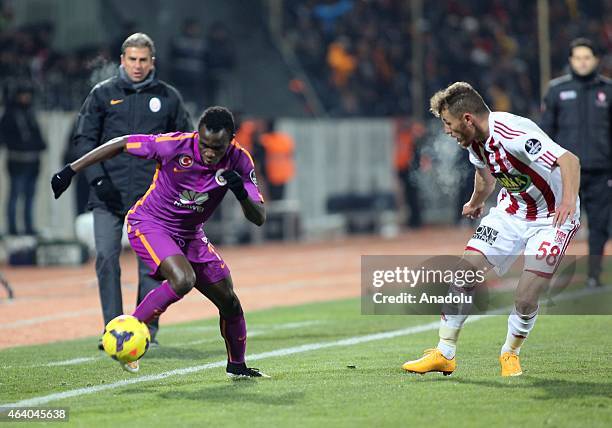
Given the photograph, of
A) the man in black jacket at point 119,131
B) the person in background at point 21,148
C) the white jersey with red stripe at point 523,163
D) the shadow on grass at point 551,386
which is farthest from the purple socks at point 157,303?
the person in background at point 21,148

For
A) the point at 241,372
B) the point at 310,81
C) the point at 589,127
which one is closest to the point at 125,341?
the point at 241,372

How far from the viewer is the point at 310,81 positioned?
28047 mm

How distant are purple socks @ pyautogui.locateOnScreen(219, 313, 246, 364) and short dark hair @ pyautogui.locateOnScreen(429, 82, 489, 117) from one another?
1.84 m

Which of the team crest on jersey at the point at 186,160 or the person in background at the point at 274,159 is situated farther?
the person in background at the point at 274,159

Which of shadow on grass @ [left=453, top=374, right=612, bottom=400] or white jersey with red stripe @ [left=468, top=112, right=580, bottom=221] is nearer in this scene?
shadow on grass @ [left=453, top=374, right=612, bottom=400]

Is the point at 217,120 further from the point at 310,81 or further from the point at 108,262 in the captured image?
the point at 310,81

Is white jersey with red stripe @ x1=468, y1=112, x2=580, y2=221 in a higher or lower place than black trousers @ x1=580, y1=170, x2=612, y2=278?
higher

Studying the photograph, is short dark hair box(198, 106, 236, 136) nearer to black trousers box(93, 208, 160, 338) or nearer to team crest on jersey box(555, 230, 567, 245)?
team crest on jersey box(555, 230, 567, 245)

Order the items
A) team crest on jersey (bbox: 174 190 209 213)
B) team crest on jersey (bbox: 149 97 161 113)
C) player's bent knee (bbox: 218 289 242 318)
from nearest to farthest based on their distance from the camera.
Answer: team crest on jersey (bbox: 174 190 209 213)
player's bent knee (bbox: 218 289 242 318)
team crest on jersey (bbox: 149 97 161 113)

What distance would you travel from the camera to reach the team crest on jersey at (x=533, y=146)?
25.1 ft

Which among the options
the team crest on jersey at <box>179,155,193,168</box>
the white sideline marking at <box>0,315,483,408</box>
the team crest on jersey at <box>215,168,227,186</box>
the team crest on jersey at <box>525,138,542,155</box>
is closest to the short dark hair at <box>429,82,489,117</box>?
the team crest on jersey at <box>525,138,542,155</box>

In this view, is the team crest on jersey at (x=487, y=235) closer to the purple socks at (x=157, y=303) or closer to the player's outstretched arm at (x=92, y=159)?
the purple socks at (x=157, y=303)

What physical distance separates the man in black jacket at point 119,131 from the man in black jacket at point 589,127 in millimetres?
4667

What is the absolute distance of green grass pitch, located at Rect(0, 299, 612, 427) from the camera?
21.5 ft
